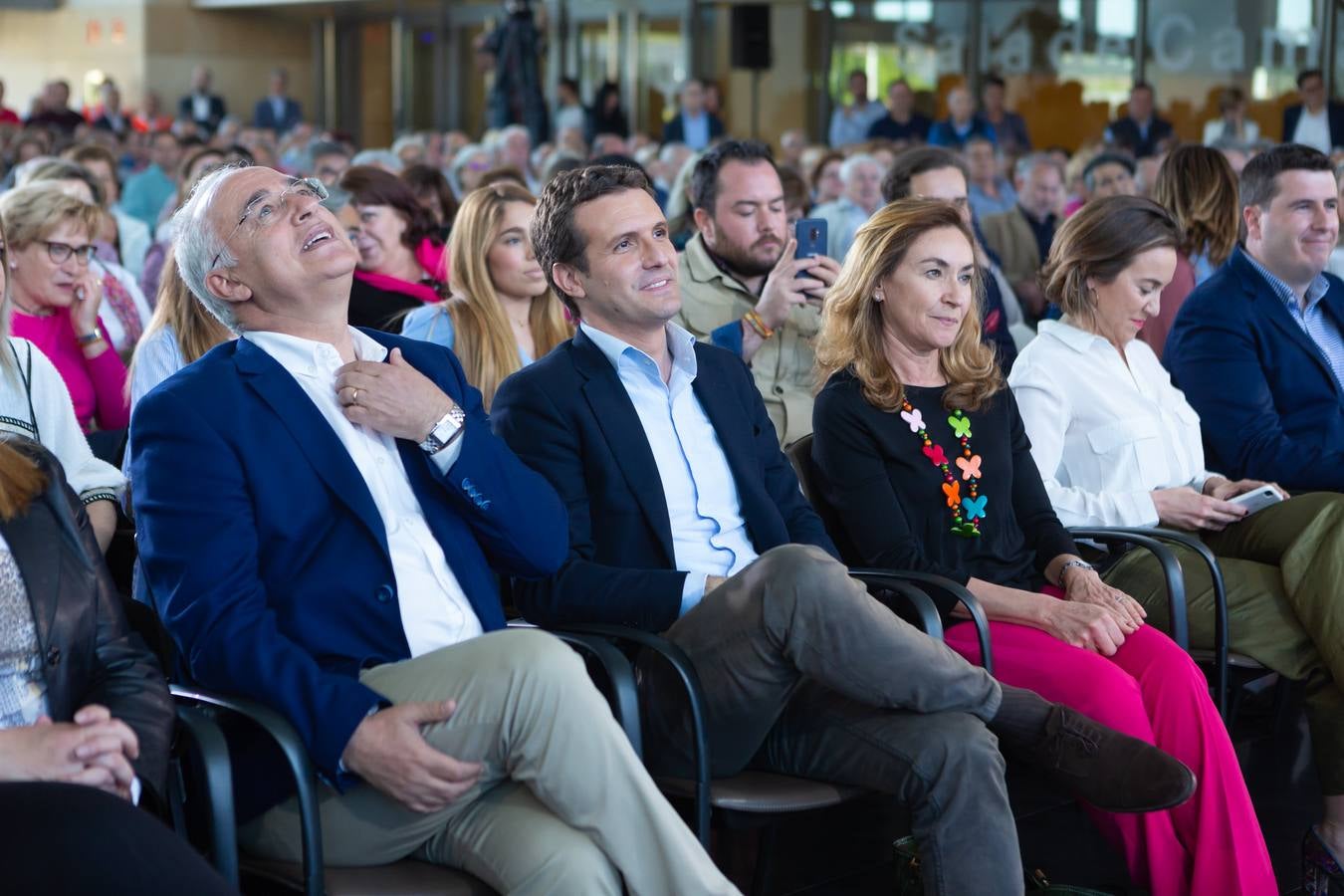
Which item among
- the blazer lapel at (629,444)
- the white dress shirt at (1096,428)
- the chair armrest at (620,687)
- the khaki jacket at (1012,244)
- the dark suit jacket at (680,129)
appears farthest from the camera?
the dark suit jacket at (680,129)

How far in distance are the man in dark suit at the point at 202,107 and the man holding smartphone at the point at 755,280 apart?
649 inches

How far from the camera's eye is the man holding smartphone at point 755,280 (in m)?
3.73

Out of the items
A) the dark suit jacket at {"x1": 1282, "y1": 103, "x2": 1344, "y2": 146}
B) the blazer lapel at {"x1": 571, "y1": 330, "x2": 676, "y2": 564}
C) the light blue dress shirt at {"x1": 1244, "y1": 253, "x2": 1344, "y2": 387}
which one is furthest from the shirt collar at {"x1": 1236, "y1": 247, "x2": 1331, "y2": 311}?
the dark suit jacket at {"x1": 1282, "y1": 103, "x2": 1344, "y2": 146}

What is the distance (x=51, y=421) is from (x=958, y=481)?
1.67 metres

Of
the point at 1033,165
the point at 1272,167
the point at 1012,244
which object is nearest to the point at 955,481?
the point at 1272,167

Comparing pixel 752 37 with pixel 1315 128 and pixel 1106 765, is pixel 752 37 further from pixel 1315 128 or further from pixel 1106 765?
pixel 1106 765

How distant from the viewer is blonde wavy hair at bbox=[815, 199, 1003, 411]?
3.11 m

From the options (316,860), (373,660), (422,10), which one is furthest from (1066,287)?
(422,10)

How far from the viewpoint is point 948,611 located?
291 cm

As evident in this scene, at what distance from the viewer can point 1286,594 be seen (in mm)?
3119

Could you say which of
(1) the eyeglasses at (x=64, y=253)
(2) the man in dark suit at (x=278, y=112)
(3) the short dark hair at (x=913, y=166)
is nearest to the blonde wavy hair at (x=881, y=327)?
(3) the short dark hair at (x=913, y=166)

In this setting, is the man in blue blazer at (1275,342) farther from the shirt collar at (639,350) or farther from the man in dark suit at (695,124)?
the man in dark suit at (695,124)

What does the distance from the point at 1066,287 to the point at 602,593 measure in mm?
1560

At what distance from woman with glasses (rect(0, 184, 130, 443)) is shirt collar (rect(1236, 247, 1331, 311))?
2.75 metres
